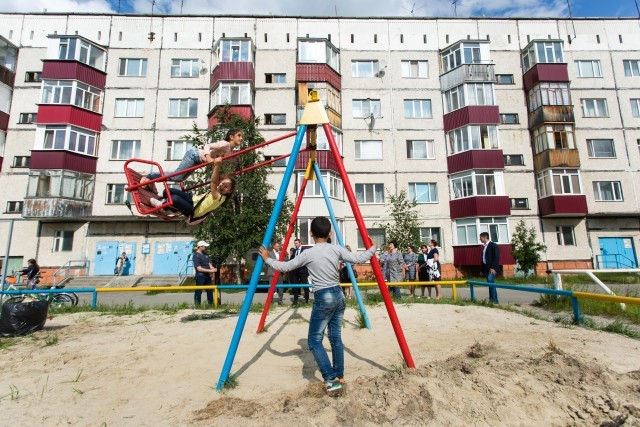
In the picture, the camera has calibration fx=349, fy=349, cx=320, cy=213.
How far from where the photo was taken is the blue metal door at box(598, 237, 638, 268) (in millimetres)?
24938

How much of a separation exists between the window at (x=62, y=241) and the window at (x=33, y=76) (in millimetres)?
12028

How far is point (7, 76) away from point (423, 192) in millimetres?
31969

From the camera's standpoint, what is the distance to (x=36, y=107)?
26.0 meters

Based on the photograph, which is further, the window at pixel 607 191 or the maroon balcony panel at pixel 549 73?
the maroon balcony panel at pixel 549 73

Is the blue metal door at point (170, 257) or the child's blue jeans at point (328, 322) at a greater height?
the blue metal door at point (170, 257)

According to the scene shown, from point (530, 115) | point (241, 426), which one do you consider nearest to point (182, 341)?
point (241, 426)

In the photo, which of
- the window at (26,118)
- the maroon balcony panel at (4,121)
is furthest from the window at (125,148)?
the maroon balcony panel at (4,121)

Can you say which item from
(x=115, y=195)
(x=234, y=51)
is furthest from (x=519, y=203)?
(x=115, y=195)

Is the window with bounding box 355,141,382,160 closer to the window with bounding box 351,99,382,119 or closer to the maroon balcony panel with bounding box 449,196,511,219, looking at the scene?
the window with bounding box 351,99,382,119

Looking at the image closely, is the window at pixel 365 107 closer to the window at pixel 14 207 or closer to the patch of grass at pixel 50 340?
the patch of grass at pixel 50 340

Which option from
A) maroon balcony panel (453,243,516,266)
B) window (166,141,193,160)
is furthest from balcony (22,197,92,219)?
maroon balcony panel (453,243,516,266)

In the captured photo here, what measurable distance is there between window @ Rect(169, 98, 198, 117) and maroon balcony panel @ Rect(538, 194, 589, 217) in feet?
87.6

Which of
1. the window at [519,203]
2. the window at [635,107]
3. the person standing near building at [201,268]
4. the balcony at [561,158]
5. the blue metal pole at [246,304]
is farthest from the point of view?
the window at [635,107]

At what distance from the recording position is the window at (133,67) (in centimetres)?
2716
